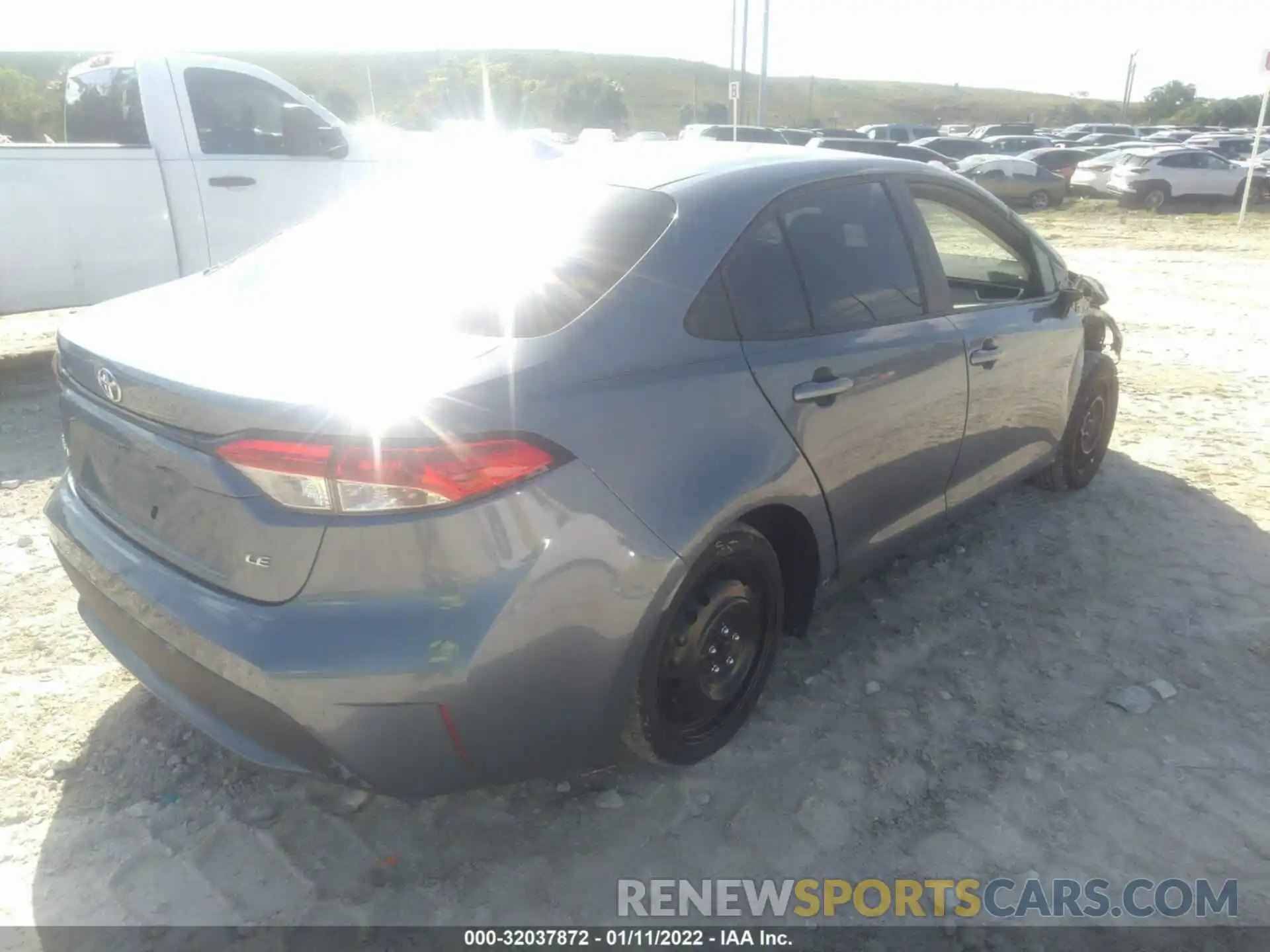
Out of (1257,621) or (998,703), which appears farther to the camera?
(1257,621)

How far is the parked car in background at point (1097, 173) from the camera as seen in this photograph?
22328mm

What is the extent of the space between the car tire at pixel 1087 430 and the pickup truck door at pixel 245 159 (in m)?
5.17

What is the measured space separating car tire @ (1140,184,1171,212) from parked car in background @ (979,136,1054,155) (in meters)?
7.46

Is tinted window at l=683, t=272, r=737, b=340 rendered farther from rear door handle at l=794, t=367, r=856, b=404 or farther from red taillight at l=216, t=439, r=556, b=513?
red taillight at l=216, t=439, r=556, b=513

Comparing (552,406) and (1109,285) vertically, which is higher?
(552,406)

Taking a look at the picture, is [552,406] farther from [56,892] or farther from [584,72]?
[584,72]

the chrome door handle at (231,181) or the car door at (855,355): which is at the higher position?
the chrome door handle at (231,181)

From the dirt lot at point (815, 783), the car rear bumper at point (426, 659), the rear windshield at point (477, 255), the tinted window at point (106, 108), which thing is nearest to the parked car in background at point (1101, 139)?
the tinted window at point (106, 108)

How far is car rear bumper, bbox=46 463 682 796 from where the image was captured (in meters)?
1.96

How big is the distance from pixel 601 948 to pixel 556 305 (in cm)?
155

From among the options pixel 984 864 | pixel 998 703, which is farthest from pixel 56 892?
pixel 998 703

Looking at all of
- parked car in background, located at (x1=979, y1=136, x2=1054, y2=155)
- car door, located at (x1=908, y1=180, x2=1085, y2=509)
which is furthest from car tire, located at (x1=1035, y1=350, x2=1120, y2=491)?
parked car in background, located at (x1=979, y1=136, x2=1054, y2=155)

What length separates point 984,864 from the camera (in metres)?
2.45

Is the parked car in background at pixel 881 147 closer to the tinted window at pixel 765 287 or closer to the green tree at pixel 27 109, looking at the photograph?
the green tree at pixel 27 109
